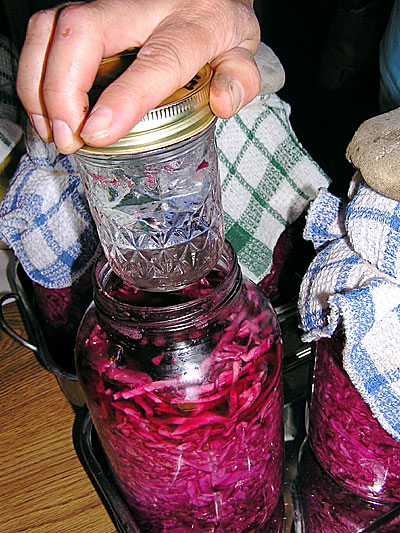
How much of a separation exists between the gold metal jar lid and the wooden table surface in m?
0.28

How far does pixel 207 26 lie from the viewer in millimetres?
245

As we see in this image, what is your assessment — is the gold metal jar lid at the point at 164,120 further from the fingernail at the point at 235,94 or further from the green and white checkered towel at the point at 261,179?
the green and white checkered towel at the point at 261,179

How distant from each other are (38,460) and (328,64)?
904 mm

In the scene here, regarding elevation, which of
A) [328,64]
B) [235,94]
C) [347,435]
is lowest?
[328,64]

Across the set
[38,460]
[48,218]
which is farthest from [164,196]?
[38,460]

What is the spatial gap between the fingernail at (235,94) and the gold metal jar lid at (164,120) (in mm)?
10

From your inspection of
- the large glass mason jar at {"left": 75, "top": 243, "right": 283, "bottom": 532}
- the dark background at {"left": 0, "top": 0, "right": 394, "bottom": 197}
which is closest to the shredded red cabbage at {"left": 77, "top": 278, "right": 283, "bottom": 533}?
the large glass mason jar at {"left": 75, "top": 243, "right": 283, "bottom": 532}

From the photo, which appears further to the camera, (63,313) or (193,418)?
(63,313)

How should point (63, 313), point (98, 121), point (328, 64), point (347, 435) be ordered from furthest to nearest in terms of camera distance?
point (328, 64) → point (63, 313) → point (347, 435) → point (98, 121)

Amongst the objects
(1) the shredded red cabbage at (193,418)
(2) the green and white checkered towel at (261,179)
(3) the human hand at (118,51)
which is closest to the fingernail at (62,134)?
(3) the human hand at (118,51)

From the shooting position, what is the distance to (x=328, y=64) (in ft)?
3.54

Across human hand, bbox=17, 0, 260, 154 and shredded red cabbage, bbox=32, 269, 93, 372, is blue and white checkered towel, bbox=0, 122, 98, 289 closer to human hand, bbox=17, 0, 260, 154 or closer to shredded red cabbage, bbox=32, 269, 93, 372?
shredded red cabbage, bbox=32, 269, 93, 372

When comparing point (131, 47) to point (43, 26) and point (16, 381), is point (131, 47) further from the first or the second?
point (16, 381)

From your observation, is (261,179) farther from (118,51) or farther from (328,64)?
(328,64)
